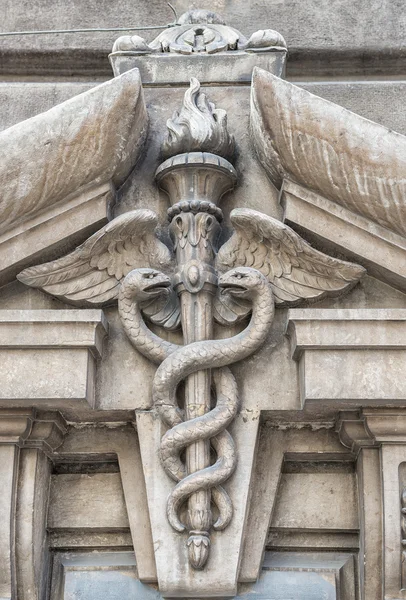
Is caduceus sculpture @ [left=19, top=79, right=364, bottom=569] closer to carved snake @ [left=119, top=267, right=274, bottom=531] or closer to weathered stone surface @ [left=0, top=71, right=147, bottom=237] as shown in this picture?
carved snake @ [left=119, top=267, right=274, bottom=531]

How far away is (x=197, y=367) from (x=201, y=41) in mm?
1402

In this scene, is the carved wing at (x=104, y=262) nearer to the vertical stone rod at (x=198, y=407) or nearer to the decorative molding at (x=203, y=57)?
the vertical stone rod at (x=198, y=407)

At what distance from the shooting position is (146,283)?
12.9 ft

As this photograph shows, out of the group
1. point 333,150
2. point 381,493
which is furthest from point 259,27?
point 381,493

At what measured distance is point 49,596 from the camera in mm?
4004

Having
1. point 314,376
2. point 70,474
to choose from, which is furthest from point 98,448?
point 314,376

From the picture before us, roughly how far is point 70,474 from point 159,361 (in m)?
0.60

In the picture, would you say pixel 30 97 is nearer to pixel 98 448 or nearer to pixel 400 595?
pixel 98 448

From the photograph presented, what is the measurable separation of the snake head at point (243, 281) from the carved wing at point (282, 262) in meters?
0.07

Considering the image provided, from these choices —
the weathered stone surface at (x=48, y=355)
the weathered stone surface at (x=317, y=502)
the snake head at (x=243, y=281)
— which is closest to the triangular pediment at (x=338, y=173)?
the snake head at (x=243, y=281)

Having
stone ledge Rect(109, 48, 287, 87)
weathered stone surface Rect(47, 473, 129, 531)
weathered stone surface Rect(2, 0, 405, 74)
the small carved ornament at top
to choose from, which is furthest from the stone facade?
weathered stone surface Rect(2, 0, 405, 74)

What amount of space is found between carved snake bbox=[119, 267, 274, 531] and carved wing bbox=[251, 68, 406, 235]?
0.42 metres

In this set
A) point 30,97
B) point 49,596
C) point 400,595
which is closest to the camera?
point 400,595

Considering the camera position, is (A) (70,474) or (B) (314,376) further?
(A) (70,474)
